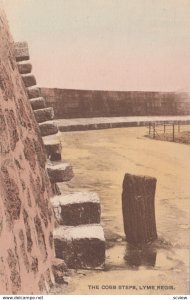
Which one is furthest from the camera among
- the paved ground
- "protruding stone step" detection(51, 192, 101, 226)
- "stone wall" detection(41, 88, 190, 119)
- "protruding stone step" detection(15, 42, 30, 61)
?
the paved ground

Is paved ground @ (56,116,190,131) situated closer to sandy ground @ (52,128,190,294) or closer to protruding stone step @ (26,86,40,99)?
sandy ground @ (52,128,190,294)

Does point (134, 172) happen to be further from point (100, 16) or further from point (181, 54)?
point (100, 16)

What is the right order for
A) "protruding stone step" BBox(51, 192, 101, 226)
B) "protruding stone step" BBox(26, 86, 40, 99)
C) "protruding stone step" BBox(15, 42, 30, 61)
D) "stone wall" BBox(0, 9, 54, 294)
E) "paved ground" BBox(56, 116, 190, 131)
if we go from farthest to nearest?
"paved ground" BBox(56, 116, 190, 131)
"protruding stone step" BBox(26, 86, 40, 99)
"protruding stone step" BBox(15, 42, 30, 61)
"protruding stone step" BBox(51, 192, 101, 226)
"stone wall" BBox(0, 9, 54, 294)

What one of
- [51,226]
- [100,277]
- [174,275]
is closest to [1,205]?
[51,226]

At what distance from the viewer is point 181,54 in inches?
126

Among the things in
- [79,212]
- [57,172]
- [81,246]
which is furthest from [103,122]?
[81,246]

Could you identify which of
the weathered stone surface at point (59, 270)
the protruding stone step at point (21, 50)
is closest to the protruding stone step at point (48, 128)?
the protruding stone step at point (21, 50)

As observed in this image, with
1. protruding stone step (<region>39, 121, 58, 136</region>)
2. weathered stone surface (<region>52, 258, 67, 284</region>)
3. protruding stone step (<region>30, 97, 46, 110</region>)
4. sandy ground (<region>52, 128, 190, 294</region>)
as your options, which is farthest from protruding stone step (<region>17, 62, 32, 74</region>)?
weathered stone surface (<region>52, 258, 67, 284</region>)

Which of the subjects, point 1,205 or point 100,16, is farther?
point 100,16

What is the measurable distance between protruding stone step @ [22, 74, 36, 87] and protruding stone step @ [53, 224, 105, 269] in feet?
3.45

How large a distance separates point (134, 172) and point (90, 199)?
1.88 feet

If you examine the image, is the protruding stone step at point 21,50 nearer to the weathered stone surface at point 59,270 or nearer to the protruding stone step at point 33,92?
the protruding stone step at point 33,92

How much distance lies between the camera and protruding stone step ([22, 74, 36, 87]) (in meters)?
3.32

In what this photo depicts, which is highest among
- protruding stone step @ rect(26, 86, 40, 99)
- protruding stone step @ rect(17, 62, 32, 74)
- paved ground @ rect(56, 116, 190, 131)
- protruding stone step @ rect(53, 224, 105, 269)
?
protruding stone step @ rect(17, 62, 32, 74)
